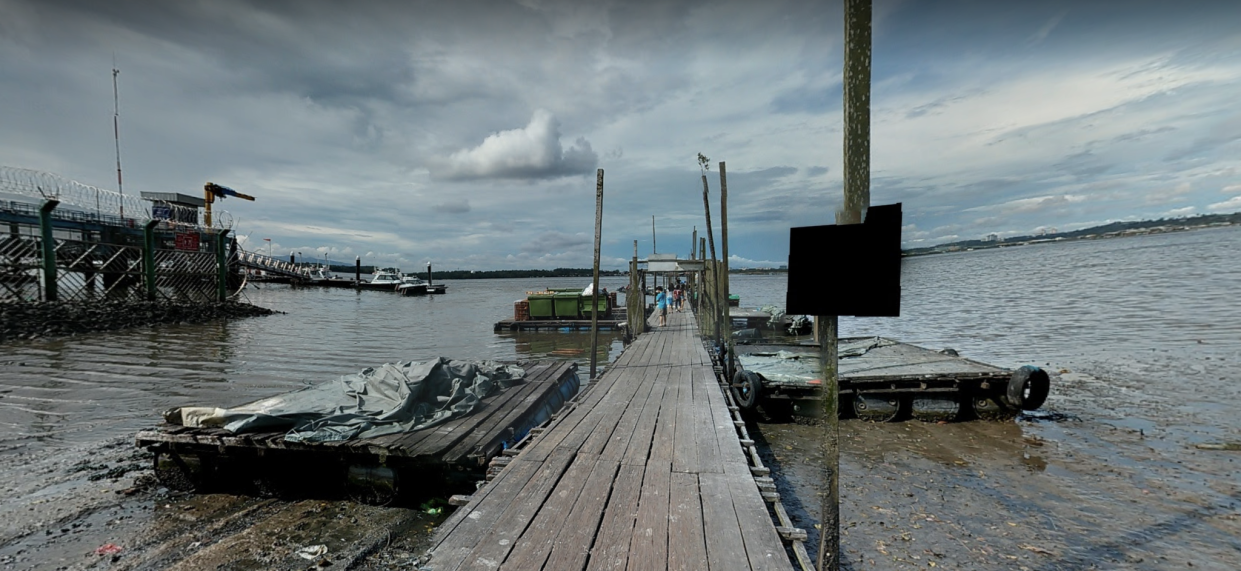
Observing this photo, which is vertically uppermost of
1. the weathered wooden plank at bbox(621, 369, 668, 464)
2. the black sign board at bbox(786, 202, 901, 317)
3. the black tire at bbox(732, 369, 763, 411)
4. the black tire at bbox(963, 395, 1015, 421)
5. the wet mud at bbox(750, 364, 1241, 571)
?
the black sign board at bbox(786, 202, 901, 317)

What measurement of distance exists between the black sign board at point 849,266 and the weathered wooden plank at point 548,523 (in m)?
2.23

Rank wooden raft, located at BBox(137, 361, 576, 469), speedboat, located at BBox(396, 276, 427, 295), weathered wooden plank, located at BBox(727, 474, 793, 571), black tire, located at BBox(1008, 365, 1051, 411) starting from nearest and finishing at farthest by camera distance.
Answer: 1. weathered wooden plank, located at BBox(727, 474, 793, 571)
2. wooden raft, located at BBox(137, 361, 576, 469)
3. black tire, located at BBox(1008, 365, 1051, 411)
4. speedboat, located at BBox(396, 276, 427, 295)

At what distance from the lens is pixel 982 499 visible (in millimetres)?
6500

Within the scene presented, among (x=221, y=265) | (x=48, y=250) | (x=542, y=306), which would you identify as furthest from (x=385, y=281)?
(x=542, y=306)

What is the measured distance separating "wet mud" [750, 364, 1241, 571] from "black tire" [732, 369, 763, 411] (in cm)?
55

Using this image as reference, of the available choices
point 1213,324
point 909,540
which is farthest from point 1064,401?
point 1213,324

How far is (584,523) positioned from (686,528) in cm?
74

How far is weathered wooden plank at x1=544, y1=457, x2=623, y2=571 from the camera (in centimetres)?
319

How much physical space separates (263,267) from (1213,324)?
312 ft

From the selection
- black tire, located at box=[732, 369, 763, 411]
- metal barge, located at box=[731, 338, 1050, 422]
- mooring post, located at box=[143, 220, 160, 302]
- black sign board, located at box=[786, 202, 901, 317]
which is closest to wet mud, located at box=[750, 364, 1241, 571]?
metal barge, located at box=[731, 338, 1050, 422]

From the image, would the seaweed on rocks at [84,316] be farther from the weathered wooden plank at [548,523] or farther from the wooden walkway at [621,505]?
the weathered wooden plank at [548,523]

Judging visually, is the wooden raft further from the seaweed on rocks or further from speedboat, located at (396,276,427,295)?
speedboat, located at (396,276,427,295)

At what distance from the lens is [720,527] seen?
363 centimetres

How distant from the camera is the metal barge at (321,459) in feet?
19.7
